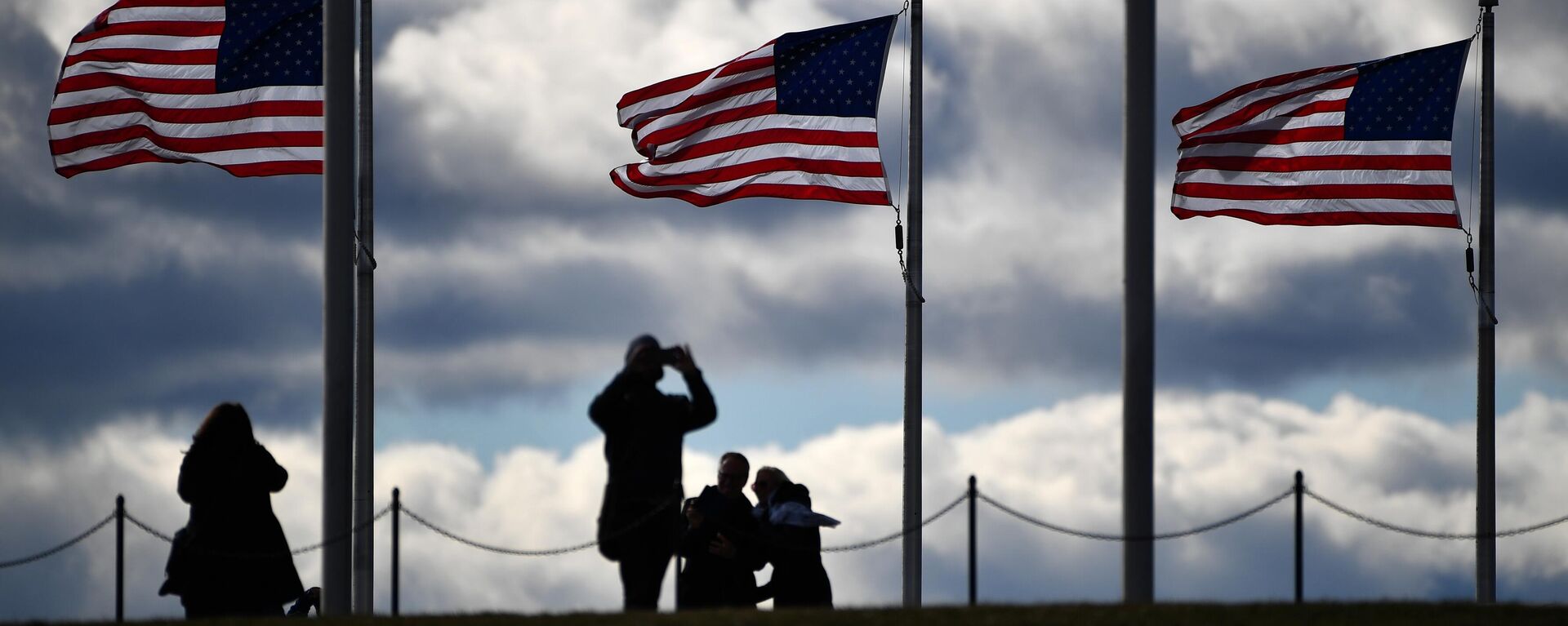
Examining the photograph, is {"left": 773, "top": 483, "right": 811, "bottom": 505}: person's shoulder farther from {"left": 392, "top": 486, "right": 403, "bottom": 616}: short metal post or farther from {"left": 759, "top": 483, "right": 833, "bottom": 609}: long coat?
{"left": 392, "top": 486, "right": 403, "bottom": 616}: short metal post

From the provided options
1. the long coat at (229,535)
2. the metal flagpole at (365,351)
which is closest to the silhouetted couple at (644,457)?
the long coat at (229,535)

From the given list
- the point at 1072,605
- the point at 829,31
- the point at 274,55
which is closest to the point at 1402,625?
the point at 1072,605

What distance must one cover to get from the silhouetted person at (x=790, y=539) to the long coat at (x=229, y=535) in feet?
11.8

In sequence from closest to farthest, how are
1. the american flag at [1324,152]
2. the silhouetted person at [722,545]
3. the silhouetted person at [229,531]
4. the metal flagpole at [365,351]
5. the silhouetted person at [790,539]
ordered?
1. the silhouetted person at [229,531]
2. the silhouetted person at [722,545]
3. the silhouetted person at [790,539]
4. the metal flagpole at [365,351]
5. the american flag at [1324,152]

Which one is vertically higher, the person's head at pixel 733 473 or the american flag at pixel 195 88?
the american flag at pixel 195 88

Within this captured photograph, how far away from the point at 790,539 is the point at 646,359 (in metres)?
Result: 2.42

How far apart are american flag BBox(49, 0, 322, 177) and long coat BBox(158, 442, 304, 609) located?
5.50m

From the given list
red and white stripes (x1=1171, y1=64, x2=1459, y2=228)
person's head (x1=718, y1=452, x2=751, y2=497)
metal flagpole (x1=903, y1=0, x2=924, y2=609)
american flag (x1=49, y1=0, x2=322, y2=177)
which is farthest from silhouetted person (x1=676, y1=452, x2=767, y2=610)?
red and white stripes (x1=1171, y1=64, x2=1459, y2=228)

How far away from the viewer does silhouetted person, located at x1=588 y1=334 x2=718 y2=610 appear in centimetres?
1368

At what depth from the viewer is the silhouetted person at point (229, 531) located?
14.0 metres

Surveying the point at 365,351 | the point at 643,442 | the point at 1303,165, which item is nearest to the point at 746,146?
the point at 365,351

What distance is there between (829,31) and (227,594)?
8.61 metres

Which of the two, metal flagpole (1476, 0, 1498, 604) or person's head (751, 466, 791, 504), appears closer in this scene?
person's head (751, 466, 791, 504)

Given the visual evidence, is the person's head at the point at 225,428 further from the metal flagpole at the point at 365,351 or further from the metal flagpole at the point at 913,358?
the metal flagpole at the point at 913,358
